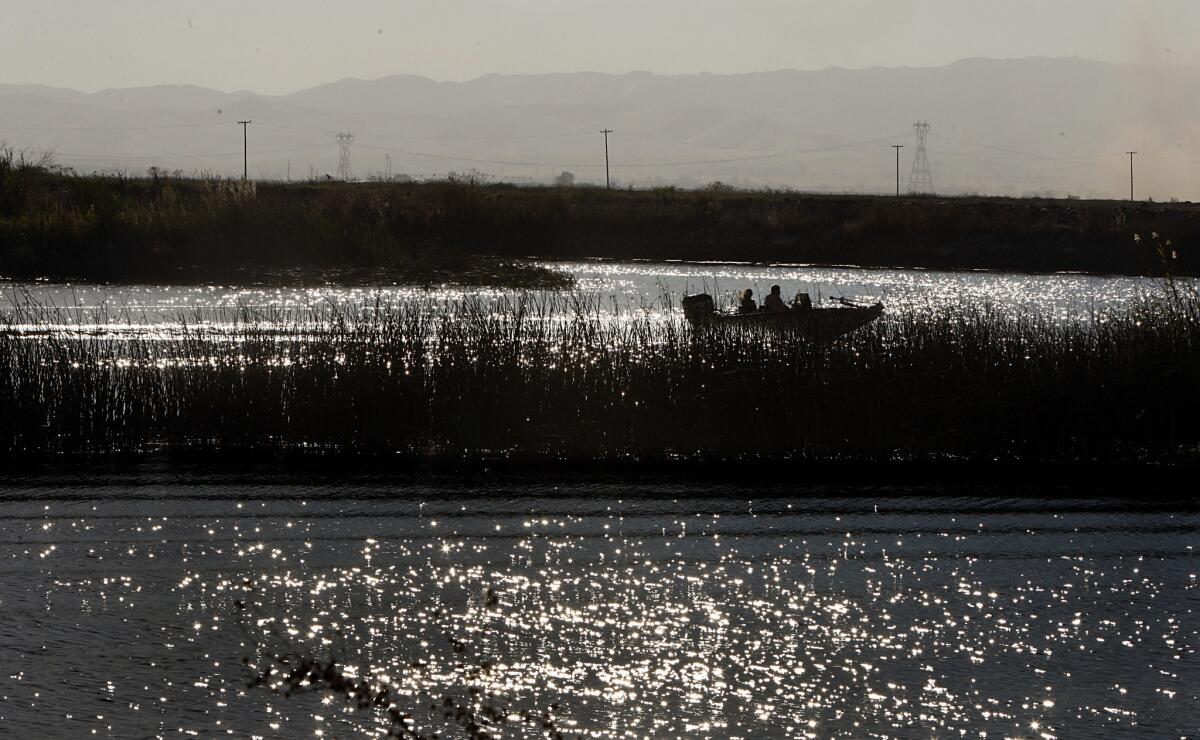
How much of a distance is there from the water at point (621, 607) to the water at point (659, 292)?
14.5m

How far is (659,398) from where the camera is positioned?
60.4 feet

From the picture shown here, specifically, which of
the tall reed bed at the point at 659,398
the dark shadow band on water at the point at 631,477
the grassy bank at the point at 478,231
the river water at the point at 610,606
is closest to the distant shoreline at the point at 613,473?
the dark shadow band on water at the point at 631,477

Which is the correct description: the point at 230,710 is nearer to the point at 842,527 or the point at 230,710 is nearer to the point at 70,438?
the point at 842,527

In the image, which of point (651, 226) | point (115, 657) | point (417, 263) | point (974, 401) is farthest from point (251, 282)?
point (115, 657)

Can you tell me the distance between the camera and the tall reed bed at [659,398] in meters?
18.2

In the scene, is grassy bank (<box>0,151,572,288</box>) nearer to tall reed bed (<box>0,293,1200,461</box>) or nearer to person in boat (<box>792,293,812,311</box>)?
person in boat (<box>792,293,812,311</box>)

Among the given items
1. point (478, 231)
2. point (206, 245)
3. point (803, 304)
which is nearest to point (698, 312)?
point (803, 304)

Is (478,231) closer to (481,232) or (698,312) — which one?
(481,232)

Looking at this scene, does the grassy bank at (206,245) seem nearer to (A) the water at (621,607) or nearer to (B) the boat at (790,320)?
(B) the boat at (790,320)

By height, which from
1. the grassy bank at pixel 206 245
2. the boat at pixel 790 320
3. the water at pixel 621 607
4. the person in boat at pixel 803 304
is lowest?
the water at pixel 621 607

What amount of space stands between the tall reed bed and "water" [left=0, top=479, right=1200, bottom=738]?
7.24 feet

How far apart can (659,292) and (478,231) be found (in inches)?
606

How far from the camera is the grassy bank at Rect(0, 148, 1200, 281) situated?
149ft

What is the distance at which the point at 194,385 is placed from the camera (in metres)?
18.5
